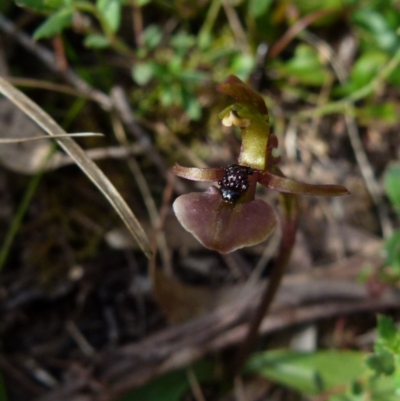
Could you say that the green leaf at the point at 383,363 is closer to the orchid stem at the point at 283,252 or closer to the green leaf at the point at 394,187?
the orchid stem at the point at 283,252

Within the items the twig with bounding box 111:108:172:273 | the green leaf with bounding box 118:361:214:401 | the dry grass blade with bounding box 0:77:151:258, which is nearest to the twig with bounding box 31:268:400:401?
the green leaf with bounding box 118:361:214:401

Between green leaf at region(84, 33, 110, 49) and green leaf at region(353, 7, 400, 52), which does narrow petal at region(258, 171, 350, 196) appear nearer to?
green leaf at region(84, 33, 110, 49)

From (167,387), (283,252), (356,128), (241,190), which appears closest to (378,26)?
(356,128)

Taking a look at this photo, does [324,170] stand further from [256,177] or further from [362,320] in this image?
[256,177]

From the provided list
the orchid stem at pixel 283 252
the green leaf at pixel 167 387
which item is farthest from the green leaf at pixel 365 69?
the green leaf at pixel 167 387

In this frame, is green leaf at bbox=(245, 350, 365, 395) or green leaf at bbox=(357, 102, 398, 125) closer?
green leaf at bbox=(245, 350, 365, 395)

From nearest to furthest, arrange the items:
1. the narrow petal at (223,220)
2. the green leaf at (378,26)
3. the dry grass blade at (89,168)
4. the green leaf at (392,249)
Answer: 1. the narrow petal at (223,220)
2. the dry grass blade at (89,168)
3. the green leaf at (392,249)
4. the green leaf at (378,26)
